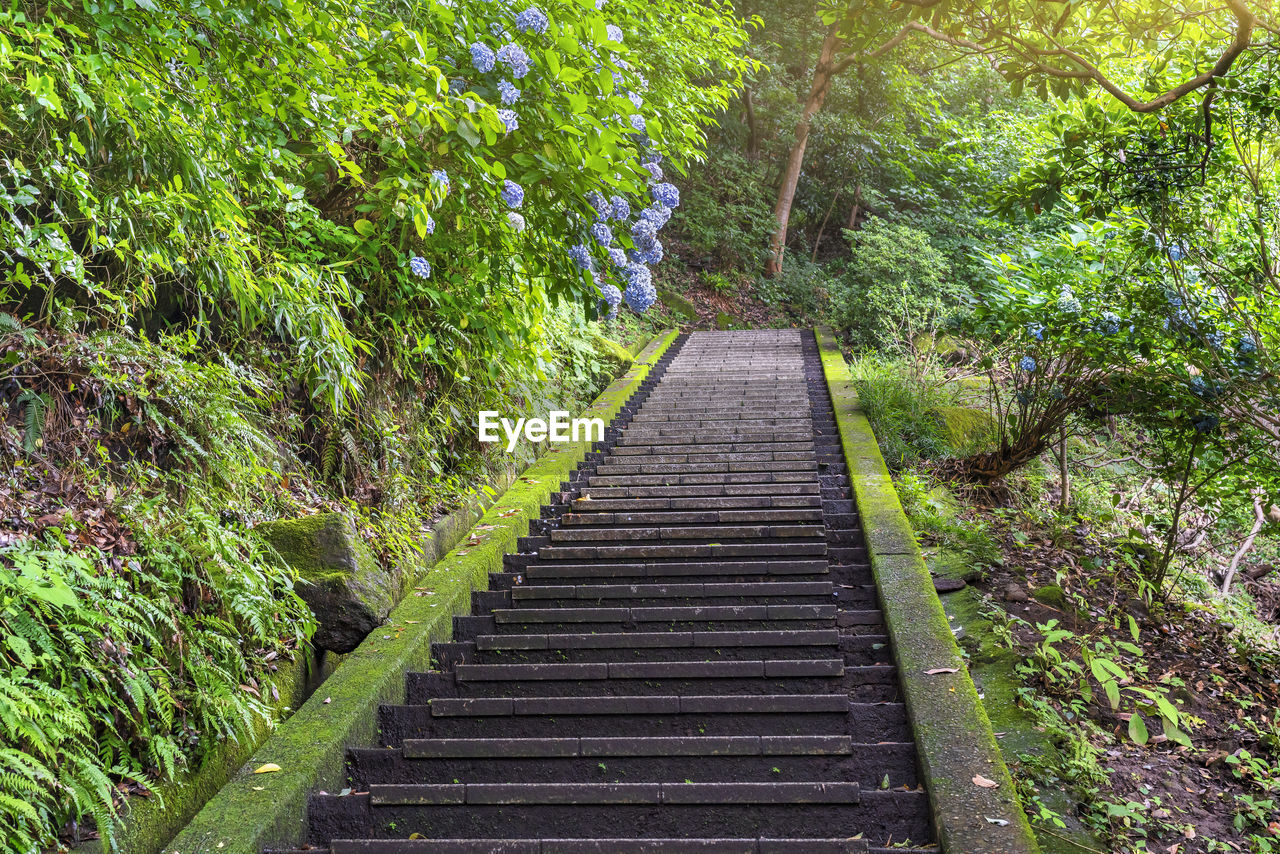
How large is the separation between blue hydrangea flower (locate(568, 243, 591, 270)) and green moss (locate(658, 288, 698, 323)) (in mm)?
12863

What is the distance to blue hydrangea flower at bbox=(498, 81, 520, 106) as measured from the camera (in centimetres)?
387

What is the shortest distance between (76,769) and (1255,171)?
19.4 ft

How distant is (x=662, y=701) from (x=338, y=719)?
50.7 inches

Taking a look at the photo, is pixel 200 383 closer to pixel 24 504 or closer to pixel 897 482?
pixel 24 504

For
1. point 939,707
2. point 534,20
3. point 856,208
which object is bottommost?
point 939,707

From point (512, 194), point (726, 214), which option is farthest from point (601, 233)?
point (726, 214)

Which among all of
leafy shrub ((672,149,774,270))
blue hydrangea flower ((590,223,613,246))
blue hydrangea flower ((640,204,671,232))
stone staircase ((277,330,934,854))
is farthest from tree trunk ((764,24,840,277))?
blue hydrangea flower ((590,223,613,246))

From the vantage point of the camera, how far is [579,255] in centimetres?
442

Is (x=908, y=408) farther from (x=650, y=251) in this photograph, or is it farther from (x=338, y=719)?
(x=338, y=719)

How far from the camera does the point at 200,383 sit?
11.7 feet

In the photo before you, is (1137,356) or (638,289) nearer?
(638,289)

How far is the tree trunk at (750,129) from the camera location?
64.4 feet

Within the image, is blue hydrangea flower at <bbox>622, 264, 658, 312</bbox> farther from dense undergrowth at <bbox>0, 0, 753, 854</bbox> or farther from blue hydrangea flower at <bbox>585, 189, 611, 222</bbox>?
blue hydrangea flower at <bbox>585, 189, 611, 222</bbox>

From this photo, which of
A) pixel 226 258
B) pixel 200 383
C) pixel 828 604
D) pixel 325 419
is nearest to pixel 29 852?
pixel 200 383
